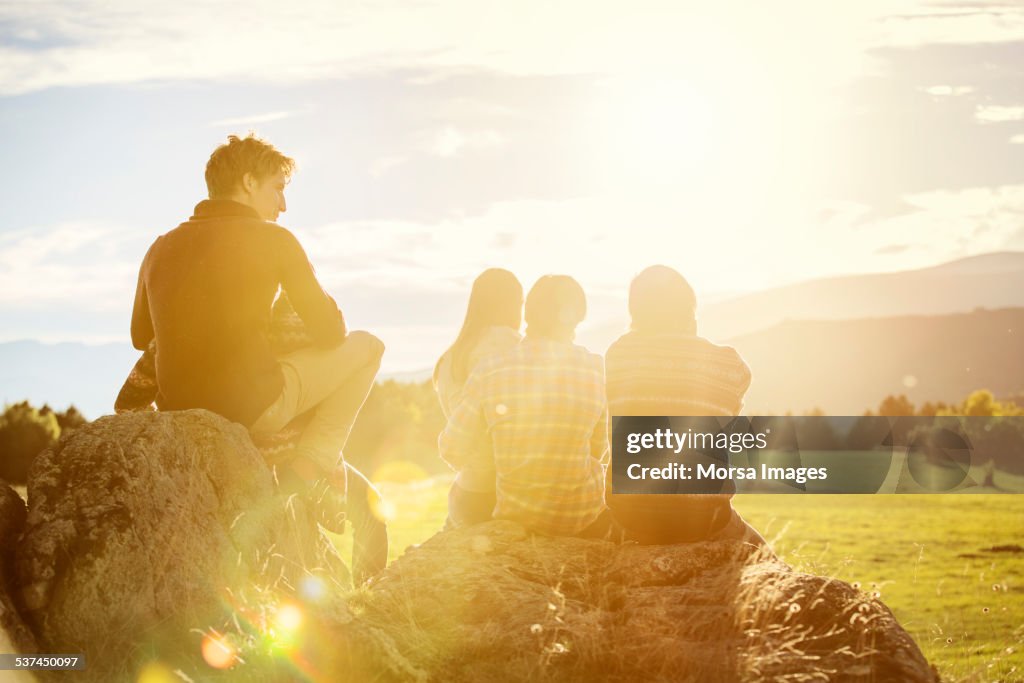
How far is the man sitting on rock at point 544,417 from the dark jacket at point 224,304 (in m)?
1.20

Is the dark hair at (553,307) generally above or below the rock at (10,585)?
above

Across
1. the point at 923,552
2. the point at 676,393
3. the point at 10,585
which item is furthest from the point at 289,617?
the point at 923,552

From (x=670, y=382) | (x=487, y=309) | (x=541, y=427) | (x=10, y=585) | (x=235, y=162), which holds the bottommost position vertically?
(x=10, y=585)

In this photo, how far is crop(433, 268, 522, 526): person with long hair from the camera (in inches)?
283

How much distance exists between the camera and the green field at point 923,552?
7.65 m

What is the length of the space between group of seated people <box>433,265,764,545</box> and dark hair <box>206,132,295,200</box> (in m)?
2.05

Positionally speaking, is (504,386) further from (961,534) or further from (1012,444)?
(1012,444)

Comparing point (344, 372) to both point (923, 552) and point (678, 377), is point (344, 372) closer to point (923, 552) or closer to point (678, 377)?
point (678, 377)

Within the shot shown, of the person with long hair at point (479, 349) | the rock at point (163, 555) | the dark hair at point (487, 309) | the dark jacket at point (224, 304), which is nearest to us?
the rock at point (163, 555)

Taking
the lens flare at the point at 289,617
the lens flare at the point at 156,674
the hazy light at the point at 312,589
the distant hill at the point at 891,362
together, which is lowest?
the lens flare at the point at 156,674

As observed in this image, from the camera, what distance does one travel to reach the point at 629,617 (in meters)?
5.49

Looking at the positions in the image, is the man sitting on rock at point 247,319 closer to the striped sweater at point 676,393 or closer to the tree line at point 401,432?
the striped sweater at point 676,393

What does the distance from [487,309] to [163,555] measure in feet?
9.78

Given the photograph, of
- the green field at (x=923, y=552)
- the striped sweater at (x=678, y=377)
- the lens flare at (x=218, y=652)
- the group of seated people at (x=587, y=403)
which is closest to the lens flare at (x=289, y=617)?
the lens flare at (x=218, y=652)
